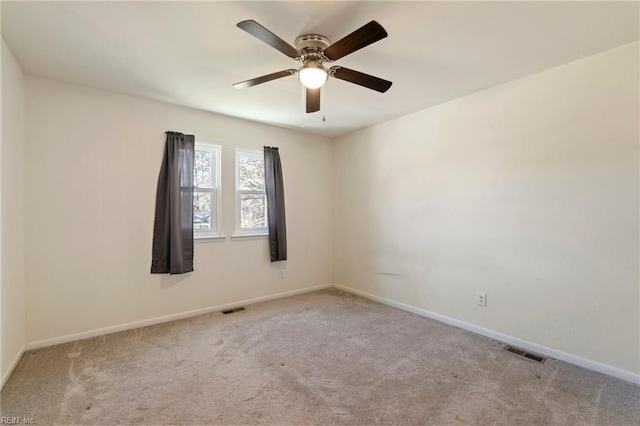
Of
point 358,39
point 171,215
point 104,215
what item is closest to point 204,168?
point 171,215

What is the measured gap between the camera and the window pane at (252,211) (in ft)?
13.5

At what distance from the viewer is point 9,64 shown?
2.31 meters

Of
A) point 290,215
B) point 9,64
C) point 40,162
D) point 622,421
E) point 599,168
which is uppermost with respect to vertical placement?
point 9,64

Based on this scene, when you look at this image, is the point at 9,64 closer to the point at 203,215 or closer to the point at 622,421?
the point at 203,215

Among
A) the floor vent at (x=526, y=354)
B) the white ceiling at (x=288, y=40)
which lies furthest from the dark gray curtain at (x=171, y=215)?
the floor vent at (x=526, y=354)

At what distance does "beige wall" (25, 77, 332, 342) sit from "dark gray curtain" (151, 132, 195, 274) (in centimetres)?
9

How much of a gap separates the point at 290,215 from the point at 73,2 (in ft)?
10.5

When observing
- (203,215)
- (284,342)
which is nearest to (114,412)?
(284,342)

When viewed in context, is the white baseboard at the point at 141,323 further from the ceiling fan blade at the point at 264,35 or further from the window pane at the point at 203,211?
the ceiling fan blade at the point at 264,35

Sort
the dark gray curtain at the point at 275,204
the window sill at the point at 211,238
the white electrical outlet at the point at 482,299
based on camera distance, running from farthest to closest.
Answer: the dark gray curtain at the point at 275,204
the window sill at the point at 211,238
the white electrical outlet at the point at 482,299

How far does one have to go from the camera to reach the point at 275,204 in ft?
13.9

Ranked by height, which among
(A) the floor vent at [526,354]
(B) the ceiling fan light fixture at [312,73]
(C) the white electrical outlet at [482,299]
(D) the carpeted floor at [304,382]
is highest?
(B) the ceiling fan light fixture at [312,73]

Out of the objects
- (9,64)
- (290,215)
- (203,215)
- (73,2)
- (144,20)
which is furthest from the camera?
(290,215)

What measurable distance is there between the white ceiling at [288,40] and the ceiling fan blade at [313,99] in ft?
1.16
